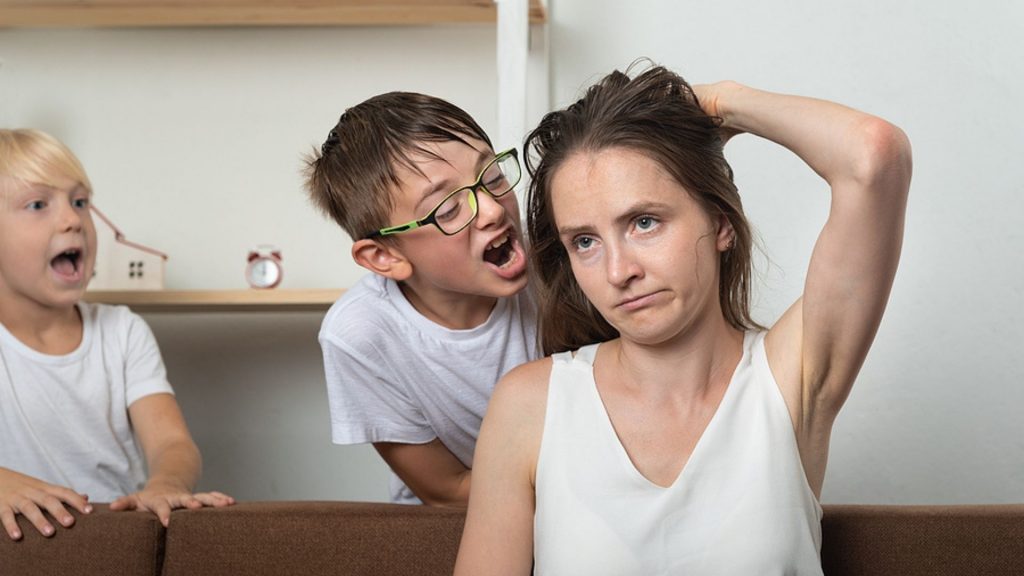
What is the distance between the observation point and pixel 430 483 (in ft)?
5.66

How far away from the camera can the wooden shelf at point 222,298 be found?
7.47 feet

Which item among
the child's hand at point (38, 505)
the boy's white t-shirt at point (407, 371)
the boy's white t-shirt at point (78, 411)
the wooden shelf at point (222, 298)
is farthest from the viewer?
the wooden shelf at point (222, 298)

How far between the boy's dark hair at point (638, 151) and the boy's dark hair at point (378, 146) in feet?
0.77

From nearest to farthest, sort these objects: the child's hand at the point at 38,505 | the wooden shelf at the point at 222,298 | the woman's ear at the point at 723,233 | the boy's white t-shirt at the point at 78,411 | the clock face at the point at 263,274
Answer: the woman's ear at the point at 723,233
the child's hand at the point at 38,505
the boy's white t-shirt at the point at 78,411
the wooden shelf at the point at 222,298
the clock face at the point at 263,274

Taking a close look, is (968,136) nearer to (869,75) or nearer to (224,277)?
(869,75)

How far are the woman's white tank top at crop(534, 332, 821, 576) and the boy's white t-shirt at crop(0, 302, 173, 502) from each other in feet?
3.65

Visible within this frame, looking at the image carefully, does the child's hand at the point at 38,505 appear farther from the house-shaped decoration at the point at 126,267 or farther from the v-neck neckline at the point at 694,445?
the house-shaped decoration at the point at 126,267

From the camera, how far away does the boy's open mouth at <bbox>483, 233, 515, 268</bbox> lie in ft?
5.43

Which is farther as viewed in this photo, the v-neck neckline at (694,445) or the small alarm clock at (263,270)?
the small alarm clock at (263,270)

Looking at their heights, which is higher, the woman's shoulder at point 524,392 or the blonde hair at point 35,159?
the blonde hair at point 35,159

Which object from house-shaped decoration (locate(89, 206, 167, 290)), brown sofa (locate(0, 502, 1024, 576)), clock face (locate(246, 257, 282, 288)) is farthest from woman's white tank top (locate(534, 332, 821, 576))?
house-shaped decoration (locate(89, 206, 167, 290))

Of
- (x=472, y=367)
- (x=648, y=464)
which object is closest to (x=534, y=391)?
(x=648, y=464)

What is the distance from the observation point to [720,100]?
1.31 meters

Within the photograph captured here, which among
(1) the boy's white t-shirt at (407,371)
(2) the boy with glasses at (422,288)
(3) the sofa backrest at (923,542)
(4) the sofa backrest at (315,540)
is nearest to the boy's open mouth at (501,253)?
(2) the boy with glasses at (422,288)
